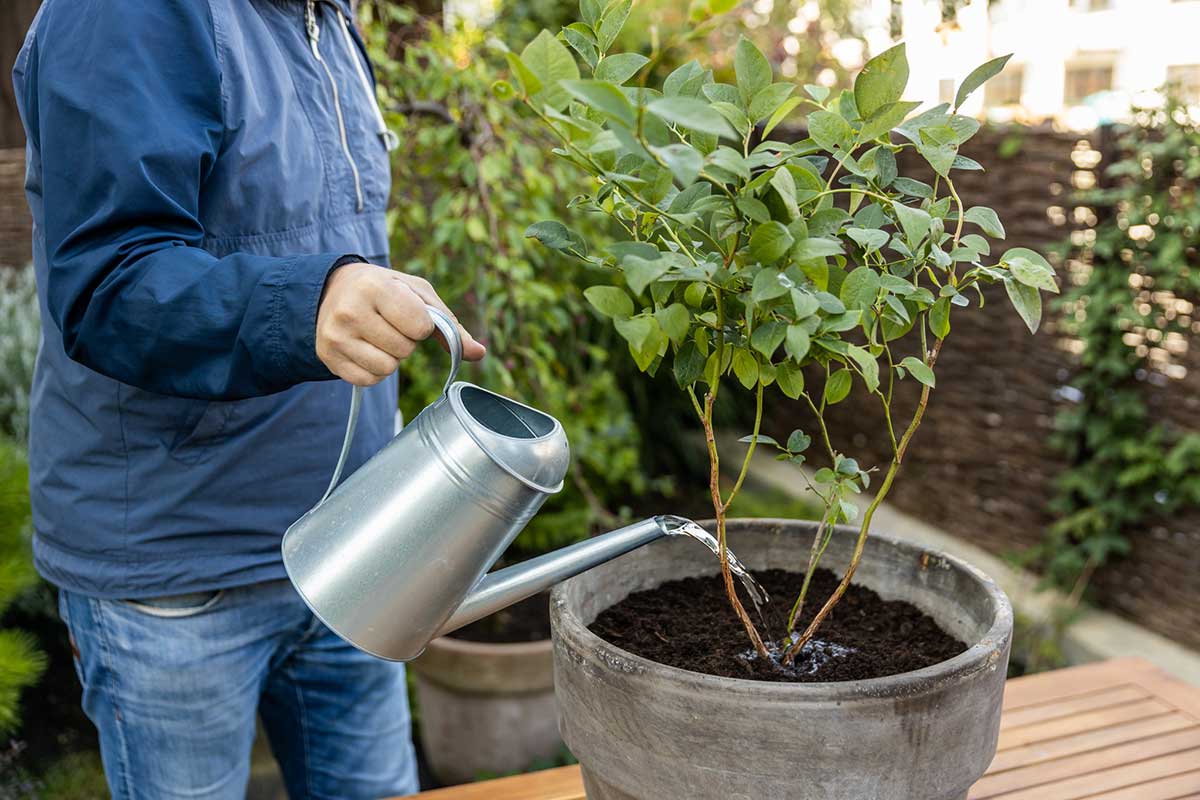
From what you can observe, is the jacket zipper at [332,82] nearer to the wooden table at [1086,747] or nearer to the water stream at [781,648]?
the water stream at [781,648]

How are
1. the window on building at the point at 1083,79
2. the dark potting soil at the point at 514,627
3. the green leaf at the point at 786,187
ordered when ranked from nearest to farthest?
the green leaf at the point at 786,187, the dark potting soil at the point at 514,627, the window on building at the point at 1083,79

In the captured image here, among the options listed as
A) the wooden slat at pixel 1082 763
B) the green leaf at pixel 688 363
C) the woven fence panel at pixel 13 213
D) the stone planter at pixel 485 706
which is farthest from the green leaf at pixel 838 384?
the woven fence panel at pixel 13 213

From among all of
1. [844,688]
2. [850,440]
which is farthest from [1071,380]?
[844,688]

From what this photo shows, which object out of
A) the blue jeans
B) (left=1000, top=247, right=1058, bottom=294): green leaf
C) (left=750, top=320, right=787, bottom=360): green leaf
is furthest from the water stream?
the blue jeans

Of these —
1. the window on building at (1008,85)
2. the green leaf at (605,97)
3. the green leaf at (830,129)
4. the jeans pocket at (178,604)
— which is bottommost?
the window on building at (1008,85)

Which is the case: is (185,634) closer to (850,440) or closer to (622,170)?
(622,170)

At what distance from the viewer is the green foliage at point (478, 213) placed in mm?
2271

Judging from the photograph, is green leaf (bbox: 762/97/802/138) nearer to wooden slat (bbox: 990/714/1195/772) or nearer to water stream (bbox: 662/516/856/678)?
water stream (bbox: 662/516/856/678)

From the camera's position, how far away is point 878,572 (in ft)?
3.47

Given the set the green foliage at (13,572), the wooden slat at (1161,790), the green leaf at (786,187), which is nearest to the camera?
the green leaf at (786,187)

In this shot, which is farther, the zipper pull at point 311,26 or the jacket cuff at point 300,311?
the zipper pull at point 311,26

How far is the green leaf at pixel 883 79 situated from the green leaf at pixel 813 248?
0.12 meters

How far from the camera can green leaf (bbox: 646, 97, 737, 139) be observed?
23.4 inches

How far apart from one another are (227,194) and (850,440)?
10.9ft
